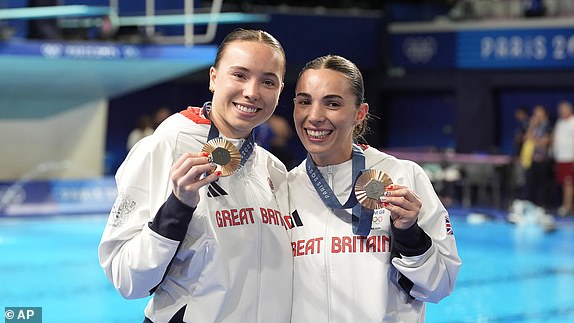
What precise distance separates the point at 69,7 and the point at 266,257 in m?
11.6

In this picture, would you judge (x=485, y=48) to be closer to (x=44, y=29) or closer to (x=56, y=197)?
(x=44, y=29)

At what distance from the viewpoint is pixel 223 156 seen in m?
2.47

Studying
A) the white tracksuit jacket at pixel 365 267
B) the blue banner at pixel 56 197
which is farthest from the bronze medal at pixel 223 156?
the blue banner at pixel 56 197

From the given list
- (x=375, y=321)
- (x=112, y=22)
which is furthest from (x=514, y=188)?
(x=375, y=321)

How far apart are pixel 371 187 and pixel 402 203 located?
0.10 metres

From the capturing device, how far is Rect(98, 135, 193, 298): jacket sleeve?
250 centimetres

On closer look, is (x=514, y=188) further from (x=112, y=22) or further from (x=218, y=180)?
(x=218, y=180)

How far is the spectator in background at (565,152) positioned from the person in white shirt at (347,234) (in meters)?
13.1

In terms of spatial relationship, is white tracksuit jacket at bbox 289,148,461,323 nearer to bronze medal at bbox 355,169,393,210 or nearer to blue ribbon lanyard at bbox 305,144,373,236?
blue ribbon lanyard at bbox 305,144,373,236

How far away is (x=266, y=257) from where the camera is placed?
8.92 ft

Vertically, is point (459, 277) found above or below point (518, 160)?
above

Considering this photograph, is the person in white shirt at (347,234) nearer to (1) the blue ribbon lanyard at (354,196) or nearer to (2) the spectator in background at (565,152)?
(1) the blue ribbon lanyard at (354,196)

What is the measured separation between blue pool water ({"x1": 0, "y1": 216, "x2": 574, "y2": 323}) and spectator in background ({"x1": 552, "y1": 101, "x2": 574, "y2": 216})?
2.14 meters

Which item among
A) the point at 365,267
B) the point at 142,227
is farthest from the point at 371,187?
the point at 142,227
